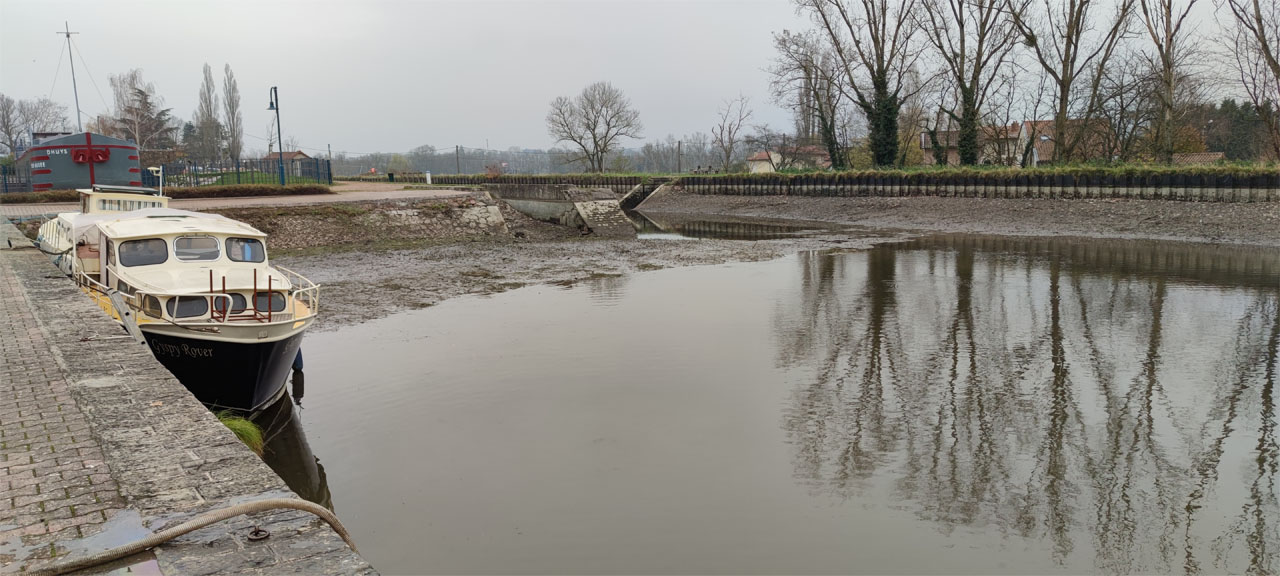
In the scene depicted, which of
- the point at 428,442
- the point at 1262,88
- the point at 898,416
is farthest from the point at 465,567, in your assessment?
the point at 1262,88

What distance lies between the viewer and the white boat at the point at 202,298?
809 centimetres

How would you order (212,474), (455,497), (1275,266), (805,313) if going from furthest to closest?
(1275,266) < (805,313) < (455,497) < (212,474)

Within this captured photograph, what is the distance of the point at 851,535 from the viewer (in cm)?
546

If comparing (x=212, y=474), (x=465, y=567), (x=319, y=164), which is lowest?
(x=465, y=567)

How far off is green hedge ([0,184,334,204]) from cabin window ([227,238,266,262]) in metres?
20.9

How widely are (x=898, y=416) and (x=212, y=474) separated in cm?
578

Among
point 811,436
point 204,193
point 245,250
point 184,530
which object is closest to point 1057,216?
point 811,436

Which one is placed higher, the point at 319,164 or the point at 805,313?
the point at 319,164

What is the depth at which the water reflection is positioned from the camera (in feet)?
21.5

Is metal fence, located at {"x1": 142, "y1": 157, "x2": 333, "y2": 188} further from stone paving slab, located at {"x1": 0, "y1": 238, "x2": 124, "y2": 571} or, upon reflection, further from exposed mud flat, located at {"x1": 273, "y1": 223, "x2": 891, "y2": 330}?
stone paving slab, located at {"x1": 0, "y1": 238, "x2": 124, "y2": 571}

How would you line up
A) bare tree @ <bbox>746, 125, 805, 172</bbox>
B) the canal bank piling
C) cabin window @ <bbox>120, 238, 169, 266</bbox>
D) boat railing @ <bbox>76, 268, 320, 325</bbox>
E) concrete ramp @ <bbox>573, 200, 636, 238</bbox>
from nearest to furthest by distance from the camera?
1. the canal bank piling
2. boat railing @ <bbox>76, 268, 320, 325</bbox>
3. cabin window @ <bbox>120, 238, 169, 266</bbox>
4. concrete ramp @ <bbox>573, 200, 636, 238</bbox>
5. bare tree @ <bbox>746, 125, 805, 172</bbox>

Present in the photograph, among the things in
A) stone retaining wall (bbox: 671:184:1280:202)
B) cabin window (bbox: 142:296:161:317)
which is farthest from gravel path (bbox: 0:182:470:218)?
cabin window (bbox: 142:296:161:317)

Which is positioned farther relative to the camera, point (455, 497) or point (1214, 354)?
point (1214, 354)

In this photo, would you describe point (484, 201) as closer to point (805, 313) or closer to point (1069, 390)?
point (805, 313)
